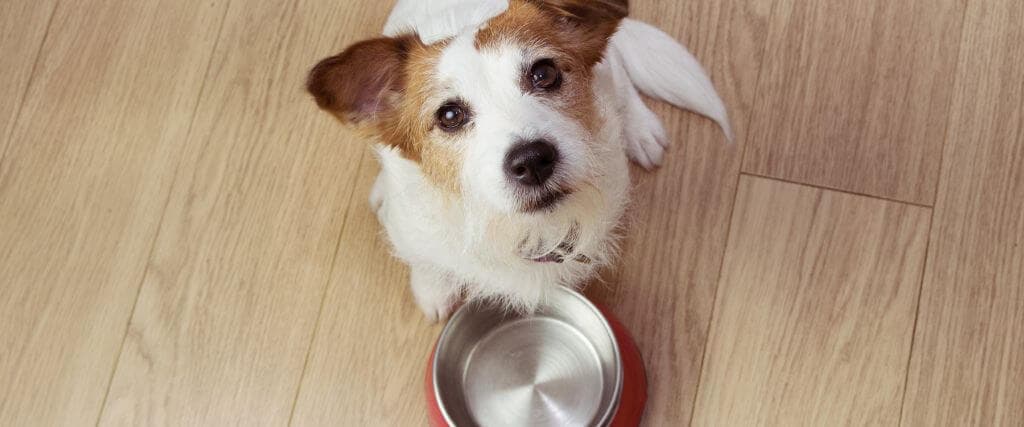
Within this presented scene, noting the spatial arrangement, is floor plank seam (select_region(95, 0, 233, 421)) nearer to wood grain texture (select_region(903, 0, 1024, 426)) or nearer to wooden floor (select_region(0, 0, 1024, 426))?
wooden floor (select_region(0, 0, 1024, 426))

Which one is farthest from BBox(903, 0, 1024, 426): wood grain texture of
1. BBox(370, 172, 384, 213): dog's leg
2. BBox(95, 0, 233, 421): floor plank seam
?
BBox(95, 0, 233, 421): floor plank seam

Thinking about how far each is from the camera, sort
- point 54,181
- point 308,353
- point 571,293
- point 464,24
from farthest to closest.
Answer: point 54,181 < point 308,353 < point 571,293 < point 464,24

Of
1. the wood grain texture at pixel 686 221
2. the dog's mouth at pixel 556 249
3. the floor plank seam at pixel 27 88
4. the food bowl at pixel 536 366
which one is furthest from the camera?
the floor plank seam at pixel 27 88

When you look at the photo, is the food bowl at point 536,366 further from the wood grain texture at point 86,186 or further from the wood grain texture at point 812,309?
the wood grain texture at point 86,186

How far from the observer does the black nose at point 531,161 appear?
3.79 ft

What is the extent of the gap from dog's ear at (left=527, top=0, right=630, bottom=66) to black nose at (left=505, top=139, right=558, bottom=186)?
0.19 m

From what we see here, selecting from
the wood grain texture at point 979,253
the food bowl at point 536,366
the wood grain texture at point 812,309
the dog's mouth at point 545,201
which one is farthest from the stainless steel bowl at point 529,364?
the wood grain texture at point 979,253

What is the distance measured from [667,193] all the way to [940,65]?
0.59 m

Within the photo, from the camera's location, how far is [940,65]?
5.75 ft

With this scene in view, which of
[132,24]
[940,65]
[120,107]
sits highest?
[940,65]

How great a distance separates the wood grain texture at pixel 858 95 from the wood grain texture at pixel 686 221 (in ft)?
0.16

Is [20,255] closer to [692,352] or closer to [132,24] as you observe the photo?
[132,24]

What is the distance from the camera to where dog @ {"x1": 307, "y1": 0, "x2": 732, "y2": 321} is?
46.9 inches

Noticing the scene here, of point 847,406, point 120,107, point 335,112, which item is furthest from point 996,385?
point 120,107
